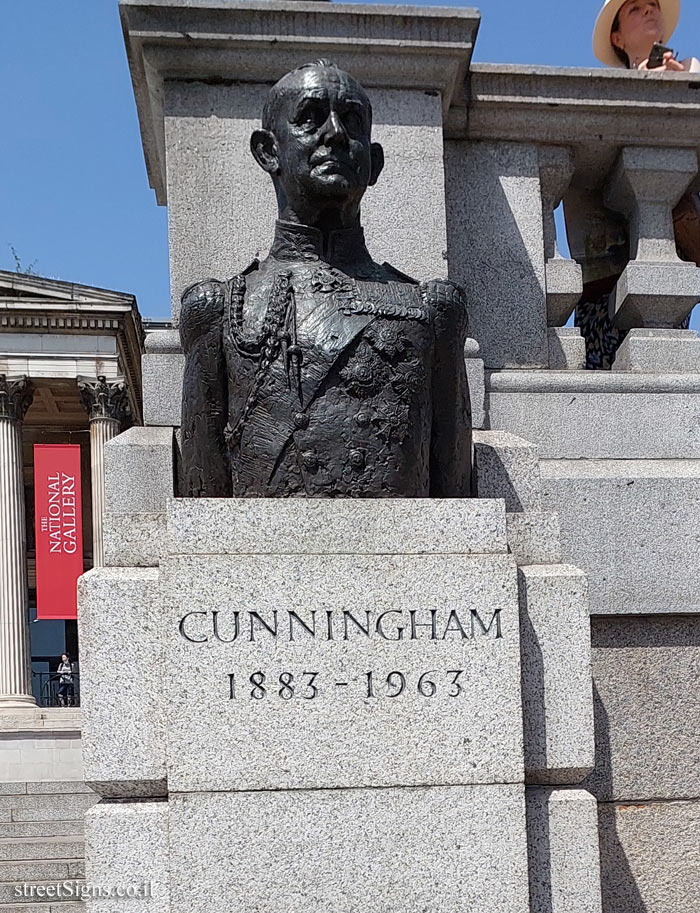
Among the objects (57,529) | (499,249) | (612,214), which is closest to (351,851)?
(499,249)

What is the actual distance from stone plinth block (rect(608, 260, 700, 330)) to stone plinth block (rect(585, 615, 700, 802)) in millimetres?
2049

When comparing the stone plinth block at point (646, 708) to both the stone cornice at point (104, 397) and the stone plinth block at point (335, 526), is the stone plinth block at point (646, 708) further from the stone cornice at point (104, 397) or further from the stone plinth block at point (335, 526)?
the stone cornice at point (104, 397)

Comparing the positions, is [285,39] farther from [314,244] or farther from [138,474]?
[138,474]

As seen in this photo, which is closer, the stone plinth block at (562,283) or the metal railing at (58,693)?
the stone plinth block at (562,283)

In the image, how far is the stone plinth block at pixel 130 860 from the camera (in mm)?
4906

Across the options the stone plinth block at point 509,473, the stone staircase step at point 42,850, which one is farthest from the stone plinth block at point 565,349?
the stone staircase step at point 42,850

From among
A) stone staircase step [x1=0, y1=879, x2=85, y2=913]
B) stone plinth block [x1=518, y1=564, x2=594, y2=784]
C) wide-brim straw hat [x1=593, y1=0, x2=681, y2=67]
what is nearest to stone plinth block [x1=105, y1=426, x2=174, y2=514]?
stone plinth block [x1=518, y1=564, x2=594, y2=784]

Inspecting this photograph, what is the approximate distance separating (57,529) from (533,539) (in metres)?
28.9

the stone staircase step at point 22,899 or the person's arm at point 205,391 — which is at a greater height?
the person's arm at point 205,391

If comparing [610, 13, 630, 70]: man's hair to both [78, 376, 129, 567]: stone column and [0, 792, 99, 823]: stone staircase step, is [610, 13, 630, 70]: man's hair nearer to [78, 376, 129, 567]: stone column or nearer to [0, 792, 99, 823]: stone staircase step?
[0, 792, 99, 823]: stone staircase step

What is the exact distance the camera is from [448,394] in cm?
582

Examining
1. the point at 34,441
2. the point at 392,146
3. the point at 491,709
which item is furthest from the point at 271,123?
the point at 34,441

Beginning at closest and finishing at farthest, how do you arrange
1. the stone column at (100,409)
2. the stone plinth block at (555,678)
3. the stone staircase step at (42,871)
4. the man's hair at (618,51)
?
the stone plinth block at (555,678)
the man's hair at (618,51)
the stone staircase step at (42,871)
the stone column at (100,409)

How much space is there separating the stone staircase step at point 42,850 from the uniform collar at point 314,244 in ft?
34.2
